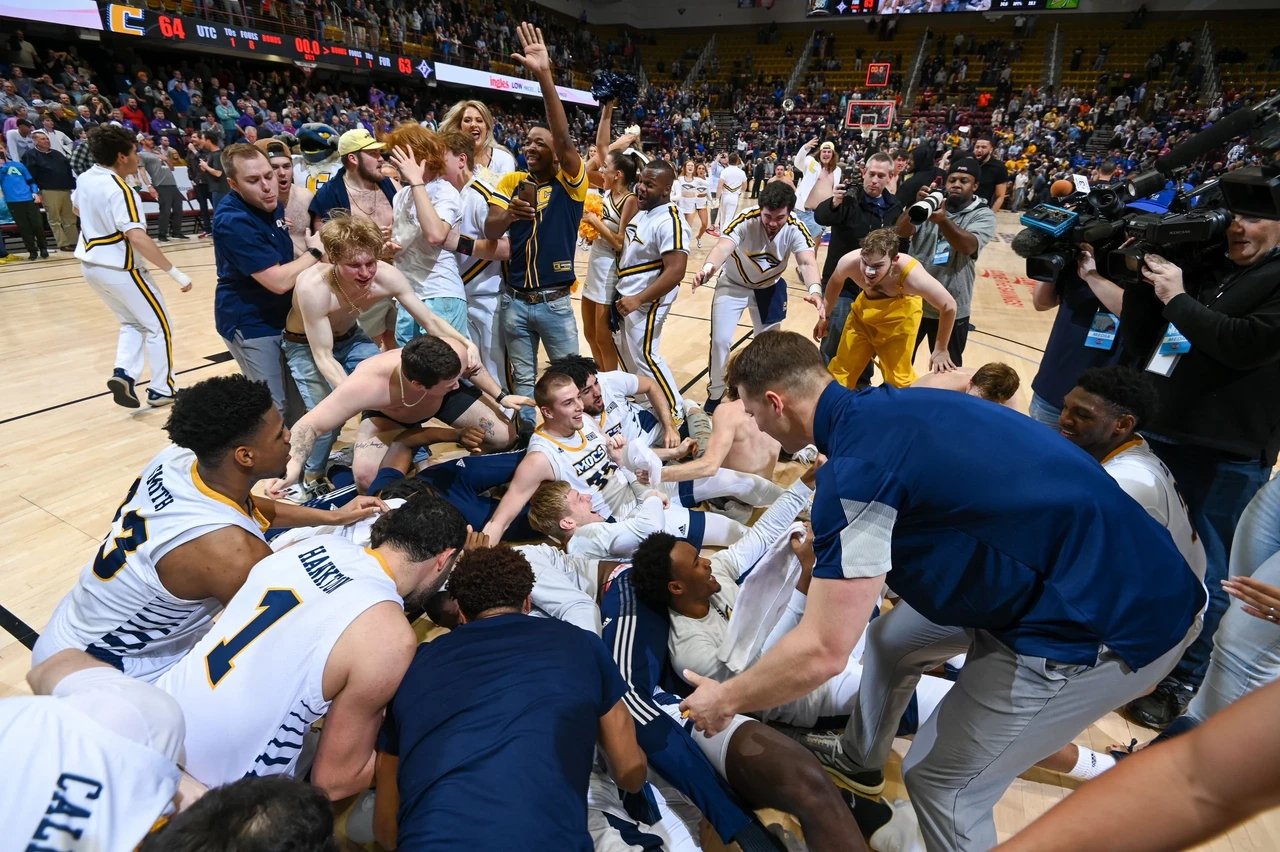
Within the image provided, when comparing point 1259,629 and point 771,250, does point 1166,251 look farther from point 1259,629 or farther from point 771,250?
point 771,250

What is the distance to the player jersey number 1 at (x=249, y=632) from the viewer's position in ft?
5.77

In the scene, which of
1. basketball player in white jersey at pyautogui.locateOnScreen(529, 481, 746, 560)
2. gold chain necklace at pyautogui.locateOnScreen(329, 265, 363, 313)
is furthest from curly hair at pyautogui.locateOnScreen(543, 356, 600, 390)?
gold chain necklace at pyautogui.locateOnScreen(329, 265, 363, 313)

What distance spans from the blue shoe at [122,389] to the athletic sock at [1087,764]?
6205 millimetres

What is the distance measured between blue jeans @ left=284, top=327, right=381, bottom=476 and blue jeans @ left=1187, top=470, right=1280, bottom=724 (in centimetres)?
416

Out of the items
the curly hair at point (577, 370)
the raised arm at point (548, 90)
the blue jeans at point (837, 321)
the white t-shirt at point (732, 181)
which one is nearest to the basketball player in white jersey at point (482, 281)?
the raised arm at point (548, 90)

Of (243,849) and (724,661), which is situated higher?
(243,849)

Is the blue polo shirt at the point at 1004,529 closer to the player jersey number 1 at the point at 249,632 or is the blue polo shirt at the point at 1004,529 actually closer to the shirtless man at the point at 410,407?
the player jersey number 1 at the point at 249,632

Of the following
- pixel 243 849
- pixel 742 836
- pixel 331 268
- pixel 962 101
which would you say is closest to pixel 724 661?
pixel 742 836

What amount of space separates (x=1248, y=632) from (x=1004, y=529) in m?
1.26

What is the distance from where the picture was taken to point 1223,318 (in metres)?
2.37

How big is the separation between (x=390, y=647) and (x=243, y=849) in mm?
831

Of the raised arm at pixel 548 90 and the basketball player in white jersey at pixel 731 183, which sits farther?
the basketball player in white jersey at pixel 731 183

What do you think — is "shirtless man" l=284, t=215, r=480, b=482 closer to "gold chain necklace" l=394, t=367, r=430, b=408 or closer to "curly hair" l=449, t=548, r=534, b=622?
"gold chain necklace" l=394, t=367, r=430, b=408

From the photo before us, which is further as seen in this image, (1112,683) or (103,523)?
(103,523)
